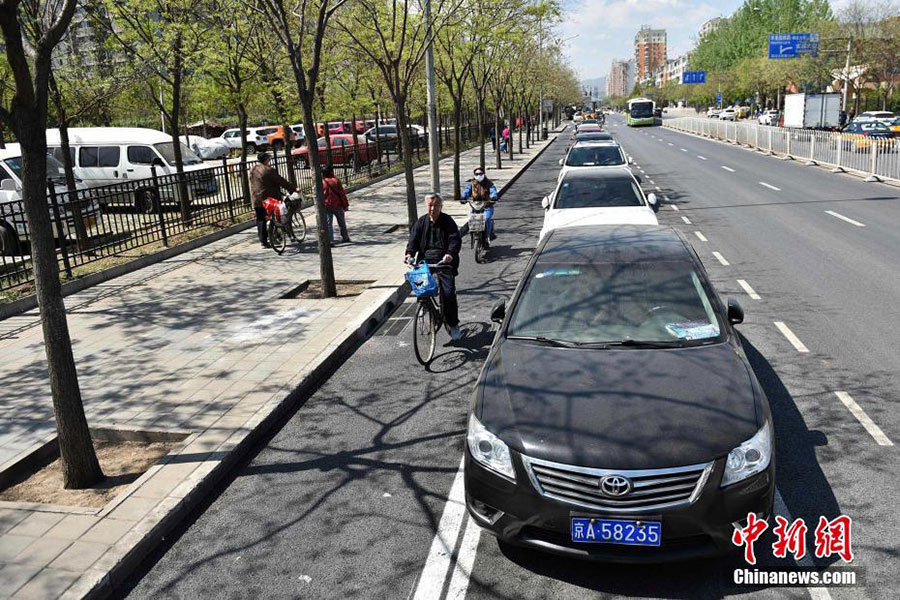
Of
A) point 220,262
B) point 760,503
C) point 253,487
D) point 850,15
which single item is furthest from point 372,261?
point 850,15

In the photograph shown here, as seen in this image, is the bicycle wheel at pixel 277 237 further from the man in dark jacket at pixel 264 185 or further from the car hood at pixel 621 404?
the car hood at pixel 621 404

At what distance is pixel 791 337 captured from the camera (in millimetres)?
8102

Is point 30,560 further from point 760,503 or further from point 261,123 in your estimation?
point 261,123

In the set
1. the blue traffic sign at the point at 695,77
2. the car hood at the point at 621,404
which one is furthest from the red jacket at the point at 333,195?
the blue traffic sign at the point at 695,77

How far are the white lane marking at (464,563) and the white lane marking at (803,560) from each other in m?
1.80

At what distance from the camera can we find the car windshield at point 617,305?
5.09m

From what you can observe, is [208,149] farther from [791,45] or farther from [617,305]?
[791,45]

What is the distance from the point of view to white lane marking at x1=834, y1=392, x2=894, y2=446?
5.55 metres

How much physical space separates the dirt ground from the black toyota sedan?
2896mm

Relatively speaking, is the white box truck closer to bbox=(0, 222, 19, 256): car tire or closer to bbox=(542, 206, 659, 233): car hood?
bbox=(542, 206, 659, 233): car hood

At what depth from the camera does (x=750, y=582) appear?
399 cm

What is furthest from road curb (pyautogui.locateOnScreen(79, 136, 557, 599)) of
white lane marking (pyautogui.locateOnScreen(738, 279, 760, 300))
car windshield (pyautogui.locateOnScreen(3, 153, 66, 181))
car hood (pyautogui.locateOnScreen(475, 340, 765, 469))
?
car windshield (pyautogui.locateOnScreen(3, 153, 66, 181))

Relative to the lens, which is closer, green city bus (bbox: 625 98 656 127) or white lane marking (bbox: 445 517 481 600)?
white lane marking (bbox: 445 517 481 600)

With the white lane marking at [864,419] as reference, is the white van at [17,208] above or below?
above
